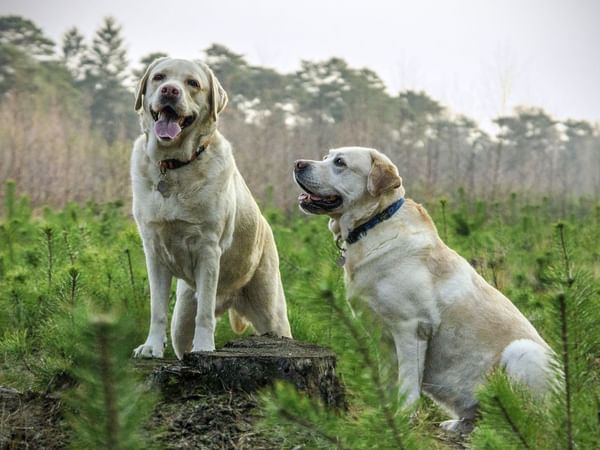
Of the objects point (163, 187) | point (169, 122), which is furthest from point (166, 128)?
point (163, 187)

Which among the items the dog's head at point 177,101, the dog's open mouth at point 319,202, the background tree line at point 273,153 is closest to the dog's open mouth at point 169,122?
the dog's head at point 177,101

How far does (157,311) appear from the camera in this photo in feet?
13.1

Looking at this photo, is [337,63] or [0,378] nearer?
[0,378]

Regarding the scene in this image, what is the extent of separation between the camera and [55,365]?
337 centimetres

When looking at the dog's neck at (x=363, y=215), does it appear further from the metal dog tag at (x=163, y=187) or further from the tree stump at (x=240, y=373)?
the tree stump at (x=240, y=373)

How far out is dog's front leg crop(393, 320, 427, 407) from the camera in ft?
12.2

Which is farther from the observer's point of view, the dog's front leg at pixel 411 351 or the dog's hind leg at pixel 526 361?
the dog's front leg at pixel 411 351

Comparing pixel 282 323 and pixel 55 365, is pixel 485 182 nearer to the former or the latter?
pixel 282 323

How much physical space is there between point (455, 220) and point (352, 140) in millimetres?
8330

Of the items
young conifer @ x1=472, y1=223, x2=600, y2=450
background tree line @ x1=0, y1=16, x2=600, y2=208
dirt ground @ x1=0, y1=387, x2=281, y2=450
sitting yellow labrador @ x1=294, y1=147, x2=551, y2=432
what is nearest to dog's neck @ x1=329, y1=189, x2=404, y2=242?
sitting yellow labrador @ x1=294, y1=147, x2=551, y2=432

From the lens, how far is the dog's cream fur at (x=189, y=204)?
391 centimetres

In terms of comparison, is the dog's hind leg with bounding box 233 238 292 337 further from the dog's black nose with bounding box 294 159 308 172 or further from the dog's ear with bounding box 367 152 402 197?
the dog's ear with bounding box 367 152 402 197

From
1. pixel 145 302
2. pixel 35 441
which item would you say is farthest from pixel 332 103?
pixel 35 441

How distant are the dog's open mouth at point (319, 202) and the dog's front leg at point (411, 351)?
80 cm
